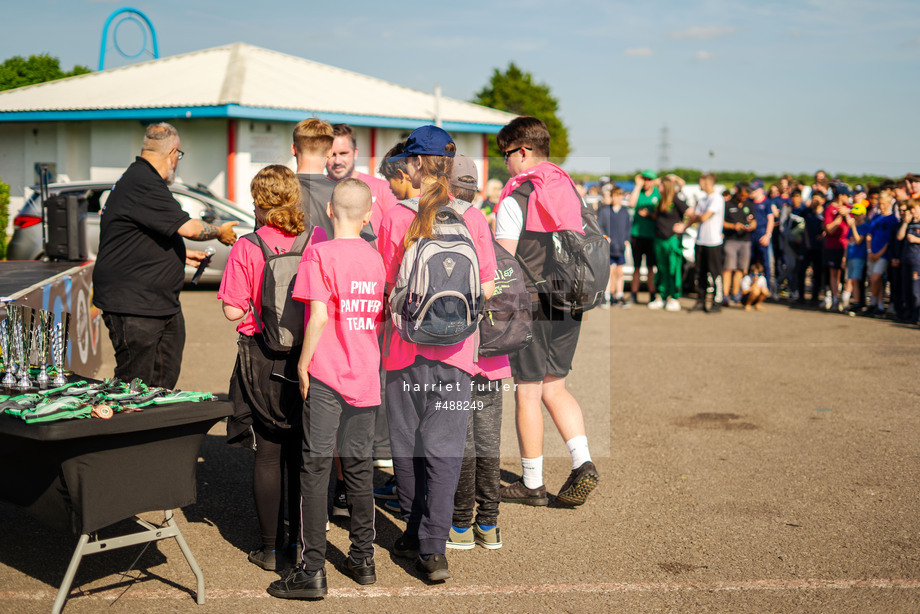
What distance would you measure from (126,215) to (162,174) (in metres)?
0.34

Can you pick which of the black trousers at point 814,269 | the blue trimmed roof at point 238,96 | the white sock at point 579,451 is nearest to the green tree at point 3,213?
the blue trimmed roof at point 238,96

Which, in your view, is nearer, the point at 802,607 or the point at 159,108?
the point at 802,607

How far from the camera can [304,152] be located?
4.70 metres

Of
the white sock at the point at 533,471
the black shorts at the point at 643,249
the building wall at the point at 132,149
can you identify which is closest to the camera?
the white sock at the point at 533,471

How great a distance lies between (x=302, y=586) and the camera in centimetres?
385

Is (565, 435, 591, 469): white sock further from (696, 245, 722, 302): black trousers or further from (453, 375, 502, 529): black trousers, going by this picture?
(696, 245, 722, 302): black trousers

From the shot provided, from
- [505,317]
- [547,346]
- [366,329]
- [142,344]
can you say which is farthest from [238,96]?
[366,329]

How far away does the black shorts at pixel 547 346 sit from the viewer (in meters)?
4.95

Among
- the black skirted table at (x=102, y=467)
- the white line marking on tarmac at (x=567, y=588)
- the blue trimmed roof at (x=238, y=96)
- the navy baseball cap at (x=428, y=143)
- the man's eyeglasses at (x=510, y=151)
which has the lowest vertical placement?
the white line marking on tarmac at (x=567, y=588)

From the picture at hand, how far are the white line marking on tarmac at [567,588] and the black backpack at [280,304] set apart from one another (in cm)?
121

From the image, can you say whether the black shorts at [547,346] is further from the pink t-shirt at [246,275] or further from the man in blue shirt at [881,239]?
the man in blue shirt at [881,239]

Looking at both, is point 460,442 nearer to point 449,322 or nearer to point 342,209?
point 449,322

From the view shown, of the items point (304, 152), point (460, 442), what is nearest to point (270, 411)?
point (460, 442)

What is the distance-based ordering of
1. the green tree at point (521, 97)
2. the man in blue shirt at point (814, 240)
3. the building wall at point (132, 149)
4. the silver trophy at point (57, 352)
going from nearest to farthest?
1. the silver trophy at point (57, 352)
2. the man in blue shirt at point (814, 240)
3. the building wall at point (132, 149)
4. the green tree at point (521, 97)
